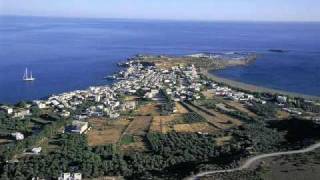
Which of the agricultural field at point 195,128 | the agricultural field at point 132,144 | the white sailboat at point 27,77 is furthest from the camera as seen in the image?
the white sailboat at point 27,77

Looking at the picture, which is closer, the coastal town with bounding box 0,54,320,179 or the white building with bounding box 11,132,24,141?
the white building with bounding box 11,132,24,141

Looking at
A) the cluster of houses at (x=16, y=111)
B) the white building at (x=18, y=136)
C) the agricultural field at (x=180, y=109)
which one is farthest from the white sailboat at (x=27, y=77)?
the white building at (x=18, y=136)

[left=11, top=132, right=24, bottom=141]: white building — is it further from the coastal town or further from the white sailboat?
the white sailboat

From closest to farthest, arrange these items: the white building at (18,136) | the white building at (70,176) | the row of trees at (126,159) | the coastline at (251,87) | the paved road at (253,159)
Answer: the paved road at (253,159)
the white building at (70,176)
the row of trees at (126,159)
the white building at (18,136)
the coastline at (251,87)

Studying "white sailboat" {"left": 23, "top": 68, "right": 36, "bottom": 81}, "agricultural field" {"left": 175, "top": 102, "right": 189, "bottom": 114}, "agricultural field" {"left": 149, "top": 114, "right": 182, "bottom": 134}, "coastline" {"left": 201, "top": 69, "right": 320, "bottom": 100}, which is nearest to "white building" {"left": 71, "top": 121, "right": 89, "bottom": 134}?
"agricultural field" {"left": 149, "top": 114, "right": 182, "bottom": 134}

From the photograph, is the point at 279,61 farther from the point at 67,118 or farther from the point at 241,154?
the point at 241,154

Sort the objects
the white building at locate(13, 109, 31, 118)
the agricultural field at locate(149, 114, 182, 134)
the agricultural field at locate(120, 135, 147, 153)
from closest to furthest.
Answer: the agricultural field at locate(120, 135, 147, 153) < the agricultural field at locate(149, 114, 182, 134) < the white building at locate(13, 109, 31, 118)

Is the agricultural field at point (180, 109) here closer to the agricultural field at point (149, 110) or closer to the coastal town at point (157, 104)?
the coastal town at point (157, 104)
